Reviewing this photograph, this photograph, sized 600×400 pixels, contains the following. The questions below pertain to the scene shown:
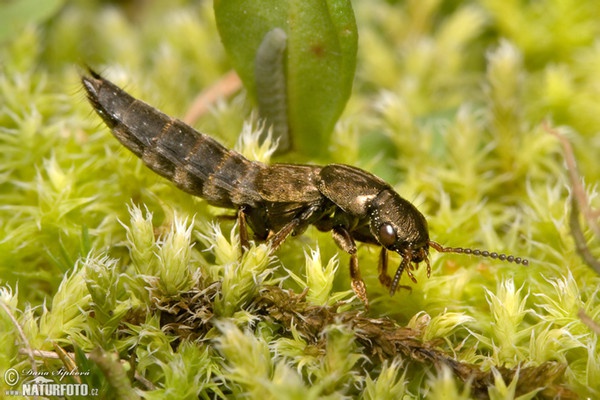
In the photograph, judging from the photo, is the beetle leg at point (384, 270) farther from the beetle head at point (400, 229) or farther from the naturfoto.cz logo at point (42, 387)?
the naturfoto.cz logo at point (42, 387)

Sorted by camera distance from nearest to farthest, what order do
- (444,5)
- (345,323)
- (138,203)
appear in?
(345,323)
(138,203)
(444,5)

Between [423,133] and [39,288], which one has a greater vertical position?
[423,133]

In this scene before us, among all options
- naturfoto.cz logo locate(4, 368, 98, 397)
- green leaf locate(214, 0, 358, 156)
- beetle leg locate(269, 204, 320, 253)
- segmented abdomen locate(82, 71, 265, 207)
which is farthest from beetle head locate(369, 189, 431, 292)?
naturfoto.cz logo locate(4, 368, 98, 397)

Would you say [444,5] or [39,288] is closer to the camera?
[39,288]

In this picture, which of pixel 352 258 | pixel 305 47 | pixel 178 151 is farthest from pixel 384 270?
pixel 305 47

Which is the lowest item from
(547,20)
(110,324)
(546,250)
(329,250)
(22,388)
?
(22,388)

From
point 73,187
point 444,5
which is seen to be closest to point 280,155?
point 73,187

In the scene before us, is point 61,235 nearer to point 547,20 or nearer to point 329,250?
point 329,250

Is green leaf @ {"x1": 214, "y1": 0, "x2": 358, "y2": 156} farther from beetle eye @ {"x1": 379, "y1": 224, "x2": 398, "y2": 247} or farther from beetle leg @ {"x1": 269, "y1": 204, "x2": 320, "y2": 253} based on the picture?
beetle eye @ {"x1": 379, "y1": 224, "x2": 398, "y2": 247}

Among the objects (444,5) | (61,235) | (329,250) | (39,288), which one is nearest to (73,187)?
(61,235)

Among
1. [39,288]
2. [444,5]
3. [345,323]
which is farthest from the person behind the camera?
[444,5]
